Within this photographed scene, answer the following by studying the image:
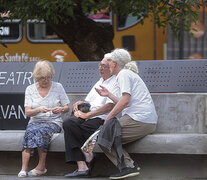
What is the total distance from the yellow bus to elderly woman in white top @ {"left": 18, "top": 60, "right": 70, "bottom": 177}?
4.86 m

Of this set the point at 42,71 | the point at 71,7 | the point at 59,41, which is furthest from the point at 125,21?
the point at 42,71

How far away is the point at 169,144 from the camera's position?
19.4 feet

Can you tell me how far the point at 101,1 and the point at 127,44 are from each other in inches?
109

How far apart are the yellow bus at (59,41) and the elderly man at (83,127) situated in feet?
16.9

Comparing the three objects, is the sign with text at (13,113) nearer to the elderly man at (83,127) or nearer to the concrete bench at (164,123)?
the concrete bench at (164,123)

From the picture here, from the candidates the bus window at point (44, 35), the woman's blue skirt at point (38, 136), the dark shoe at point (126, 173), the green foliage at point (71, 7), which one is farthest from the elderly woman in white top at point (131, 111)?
the bus window at point (44, 35)

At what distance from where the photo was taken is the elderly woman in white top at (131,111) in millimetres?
5766

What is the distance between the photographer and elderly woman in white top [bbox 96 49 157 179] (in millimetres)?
5766

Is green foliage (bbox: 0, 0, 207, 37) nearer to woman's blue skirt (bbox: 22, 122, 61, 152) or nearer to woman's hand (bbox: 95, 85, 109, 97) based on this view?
woman's blue skirt (bbox: 22, 122, 61, 152)

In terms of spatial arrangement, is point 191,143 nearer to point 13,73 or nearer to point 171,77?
point 171,77

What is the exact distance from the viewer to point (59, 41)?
11570 mm

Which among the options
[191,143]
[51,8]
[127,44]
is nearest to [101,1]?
[51,8]

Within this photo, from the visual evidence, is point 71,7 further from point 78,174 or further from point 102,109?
point 78,174

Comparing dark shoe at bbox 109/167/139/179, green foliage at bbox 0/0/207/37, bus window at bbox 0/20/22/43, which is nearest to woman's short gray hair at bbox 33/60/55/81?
green foliage at bbox 0/0/207/37
